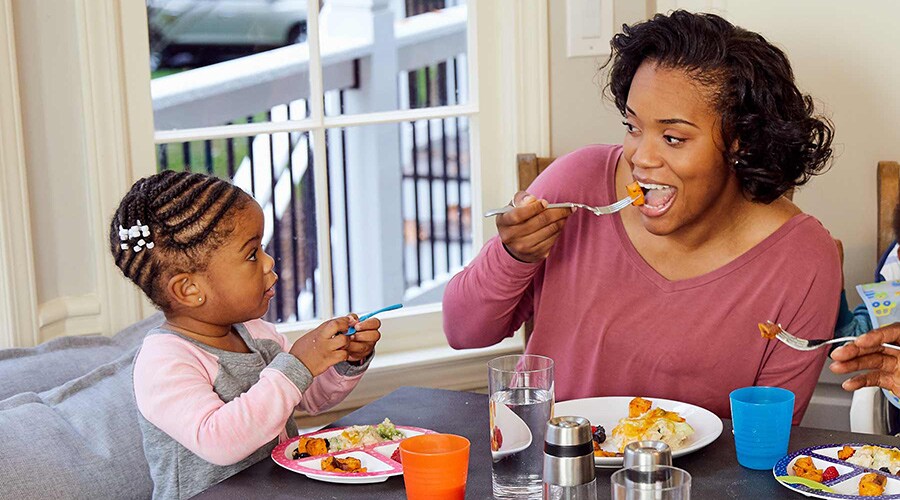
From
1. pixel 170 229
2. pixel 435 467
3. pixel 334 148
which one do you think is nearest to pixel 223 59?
pixel 334 148

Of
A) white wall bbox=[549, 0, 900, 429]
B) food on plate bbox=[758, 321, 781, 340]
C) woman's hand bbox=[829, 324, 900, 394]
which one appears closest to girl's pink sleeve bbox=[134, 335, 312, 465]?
food on plate bbox=[758, 321, 781, 340]

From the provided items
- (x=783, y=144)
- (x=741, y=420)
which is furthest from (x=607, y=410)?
(x=783, y=144)

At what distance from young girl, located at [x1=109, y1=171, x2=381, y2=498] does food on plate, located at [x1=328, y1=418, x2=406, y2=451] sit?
0.08 meters

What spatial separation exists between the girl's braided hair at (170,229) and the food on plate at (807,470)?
2.76ft

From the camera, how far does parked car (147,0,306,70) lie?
227 cm

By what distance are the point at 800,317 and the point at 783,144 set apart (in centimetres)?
28

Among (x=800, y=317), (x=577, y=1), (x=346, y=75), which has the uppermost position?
(x=577, y=1)

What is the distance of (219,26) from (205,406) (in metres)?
1.20

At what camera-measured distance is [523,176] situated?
2494 mm

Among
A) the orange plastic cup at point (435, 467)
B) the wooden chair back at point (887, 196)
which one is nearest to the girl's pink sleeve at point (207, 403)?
the orange plastic cup at point (435, 467)

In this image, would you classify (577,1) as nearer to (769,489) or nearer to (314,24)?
(314,24)

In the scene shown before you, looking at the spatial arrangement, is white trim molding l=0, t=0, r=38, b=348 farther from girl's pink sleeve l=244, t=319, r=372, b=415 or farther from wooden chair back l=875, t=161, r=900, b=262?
wooden chair back l=875, t=161, r=900, b=262

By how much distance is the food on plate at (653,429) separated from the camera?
1.35m

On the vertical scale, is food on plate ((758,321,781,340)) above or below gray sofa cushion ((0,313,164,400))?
above
